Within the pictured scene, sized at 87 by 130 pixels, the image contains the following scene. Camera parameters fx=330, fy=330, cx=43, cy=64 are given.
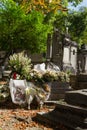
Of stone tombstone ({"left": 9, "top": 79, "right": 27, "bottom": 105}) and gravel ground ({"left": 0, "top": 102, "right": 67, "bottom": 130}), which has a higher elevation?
stone tombstone ({"left": 9, "top": 79, "right": 27, "bottom": 105})

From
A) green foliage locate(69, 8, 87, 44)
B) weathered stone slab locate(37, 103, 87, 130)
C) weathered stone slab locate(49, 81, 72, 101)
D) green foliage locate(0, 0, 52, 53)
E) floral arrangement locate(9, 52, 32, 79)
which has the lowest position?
weathered stone slab locate(37, 103, 87, 130)

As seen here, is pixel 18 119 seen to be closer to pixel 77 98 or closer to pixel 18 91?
pixel 77 98

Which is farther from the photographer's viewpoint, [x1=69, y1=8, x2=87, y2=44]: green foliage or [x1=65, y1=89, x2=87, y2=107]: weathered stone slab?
[x1=69, y1=8, x2=87, y2=44]: green foliage

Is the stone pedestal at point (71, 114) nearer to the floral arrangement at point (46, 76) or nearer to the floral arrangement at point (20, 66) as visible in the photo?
the floral arrangement at point (46, 76)

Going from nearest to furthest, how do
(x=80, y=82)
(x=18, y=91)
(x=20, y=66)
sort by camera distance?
(x=18, y=91)
(x=20, y=66)
(x=80, y=82)

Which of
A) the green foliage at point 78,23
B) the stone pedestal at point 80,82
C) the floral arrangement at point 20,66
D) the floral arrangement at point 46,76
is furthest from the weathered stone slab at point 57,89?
the green foliage at point 78,23

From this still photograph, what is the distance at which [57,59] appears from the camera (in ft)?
117

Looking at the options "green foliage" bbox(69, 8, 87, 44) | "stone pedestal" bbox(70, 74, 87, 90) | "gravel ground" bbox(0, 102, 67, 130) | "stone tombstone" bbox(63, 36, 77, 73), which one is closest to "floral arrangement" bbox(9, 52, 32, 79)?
"gravel ground" bbox(0, 102, 67, 130)

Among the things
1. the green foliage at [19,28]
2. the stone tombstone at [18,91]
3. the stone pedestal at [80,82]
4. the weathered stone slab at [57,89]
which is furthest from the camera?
the green foliage at [19,28]

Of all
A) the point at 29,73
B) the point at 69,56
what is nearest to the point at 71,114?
the point at 29,73

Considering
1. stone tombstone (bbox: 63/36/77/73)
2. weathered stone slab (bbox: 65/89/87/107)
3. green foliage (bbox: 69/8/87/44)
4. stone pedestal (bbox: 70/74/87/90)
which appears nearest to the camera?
weathered stone slab (bbox: 65/89/87/107)

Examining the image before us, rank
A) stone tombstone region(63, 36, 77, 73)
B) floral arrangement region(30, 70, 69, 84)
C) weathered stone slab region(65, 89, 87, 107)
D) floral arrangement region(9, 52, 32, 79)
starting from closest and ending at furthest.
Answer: weathered stone slab region(65, 89, 87, 107), floral arrangement region(30, 70, 69, 84), floral arrangement region(9, 52, 32, 79), stone tombstone region(63, 36, 77, 73)

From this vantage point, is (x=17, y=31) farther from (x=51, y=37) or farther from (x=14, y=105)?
(x=14, y=105)

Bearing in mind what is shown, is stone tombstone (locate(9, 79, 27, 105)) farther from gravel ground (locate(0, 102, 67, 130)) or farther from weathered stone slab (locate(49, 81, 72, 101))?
weathered stone slab (locate(49, 81, 72, 101))
